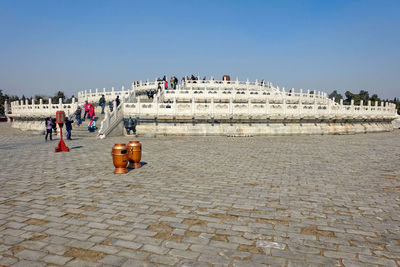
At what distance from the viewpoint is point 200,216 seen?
4.27 meters

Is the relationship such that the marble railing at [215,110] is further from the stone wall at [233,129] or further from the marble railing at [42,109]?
the marble railing at [42,109]

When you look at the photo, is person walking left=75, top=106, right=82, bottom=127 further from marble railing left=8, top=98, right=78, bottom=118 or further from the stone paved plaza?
the stone paved plaza

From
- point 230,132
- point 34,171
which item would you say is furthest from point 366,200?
point 230,132

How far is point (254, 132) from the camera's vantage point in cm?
1895

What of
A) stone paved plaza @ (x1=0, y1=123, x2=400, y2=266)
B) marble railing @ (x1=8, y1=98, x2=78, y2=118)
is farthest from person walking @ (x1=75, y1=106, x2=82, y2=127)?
stone paved plaza @ (x1=0, y1=123, x2=400, y2=266)

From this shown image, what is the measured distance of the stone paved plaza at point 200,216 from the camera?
3086 mm

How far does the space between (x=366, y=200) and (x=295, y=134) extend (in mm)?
15087

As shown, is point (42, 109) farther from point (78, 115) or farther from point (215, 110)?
point (215, 110)

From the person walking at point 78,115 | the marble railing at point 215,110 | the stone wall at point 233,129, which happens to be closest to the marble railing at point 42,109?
the person walking at point 78,115

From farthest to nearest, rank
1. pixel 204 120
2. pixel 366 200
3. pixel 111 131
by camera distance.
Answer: pixel 204 120
pixel 111 131
pixel 366 200

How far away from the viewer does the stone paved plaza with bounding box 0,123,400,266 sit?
3.09 meters

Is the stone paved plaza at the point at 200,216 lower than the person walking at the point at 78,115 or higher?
lower

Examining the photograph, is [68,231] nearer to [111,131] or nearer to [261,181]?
[261,181]

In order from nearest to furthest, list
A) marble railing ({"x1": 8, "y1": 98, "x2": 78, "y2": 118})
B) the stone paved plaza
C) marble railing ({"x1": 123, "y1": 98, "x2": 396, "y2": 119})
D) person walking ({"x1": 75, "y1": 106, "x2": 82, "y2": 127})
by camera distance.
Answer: the stone paved plaza, marble railing ({"x1": 123, "y1": 98, "x2": 396, "y2": 119}), person walking ({"x1": 75, "y1": 106, "x2": 82, "y2": 127}), marble railing ({"x1": 8, "y1": 98, "x2": 78, "y2": 118})
